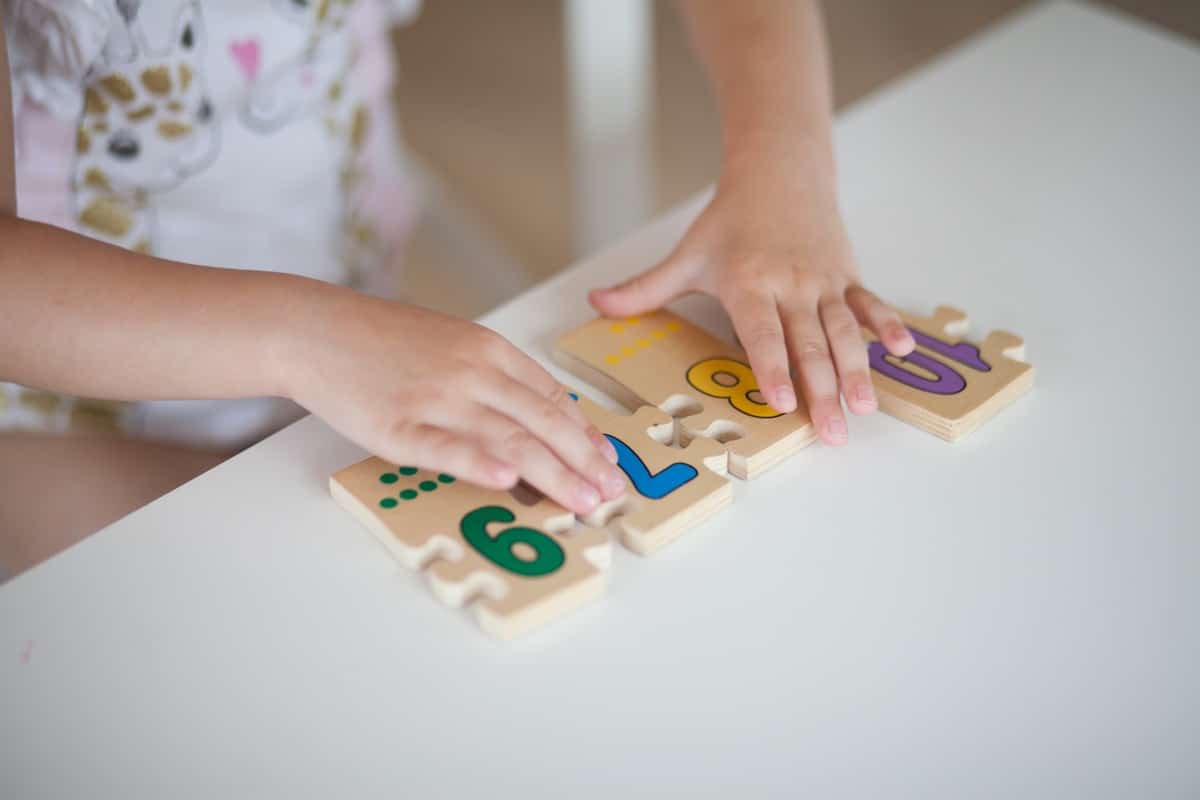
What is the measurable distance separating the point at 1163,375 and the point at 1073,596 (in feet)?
0.72

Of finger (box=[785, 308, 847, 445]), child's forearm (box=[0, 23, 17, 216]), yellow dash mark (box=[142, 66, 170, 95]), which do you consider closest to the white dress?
yellow dash mark (box=[142, 66, 170, 95])

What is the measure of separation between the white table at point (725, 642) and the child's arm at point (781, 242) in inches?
2.1

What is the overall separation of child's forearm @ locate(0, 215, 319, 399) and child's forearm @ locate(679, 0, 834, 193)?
1.16ft

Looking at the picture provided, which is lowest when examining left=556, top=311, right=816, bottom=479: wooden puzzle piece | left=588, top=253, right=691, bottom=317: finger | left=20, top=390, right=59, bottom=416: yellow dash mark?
left=20, top=390, right=59, bottom=416: yellow dash mark

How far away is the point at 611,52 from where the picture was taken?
1.56 m

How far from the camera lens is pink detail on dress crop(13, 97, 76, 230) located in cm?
84

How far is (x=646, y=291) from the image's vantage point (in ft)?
2.45

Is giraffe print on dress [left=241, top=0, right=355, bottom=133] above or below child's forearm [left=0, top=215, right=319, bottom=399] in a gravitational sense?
above

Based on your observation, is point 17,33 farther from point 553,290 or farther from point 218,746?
point 218,746

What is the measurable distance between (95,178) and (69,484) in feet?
0.77

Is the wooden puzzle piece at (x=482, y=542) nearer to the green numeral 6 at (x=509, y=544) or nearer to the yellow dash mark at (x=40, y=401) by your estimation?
the green numeral 6 at (x=509, y=544)

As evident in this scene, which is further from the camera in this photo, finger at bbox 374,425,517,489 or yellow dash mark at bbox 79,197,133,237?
yellow dash mark at bbox 79,197,133,237

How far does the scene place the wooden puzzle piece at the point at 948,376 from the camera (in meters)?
0.67

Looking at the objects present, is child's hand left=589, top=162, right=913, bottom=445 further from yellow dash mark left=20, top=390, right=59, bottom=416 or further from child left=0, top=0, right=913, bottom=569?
yellow dash mark left=20, top=390, right=59, bottom=416
